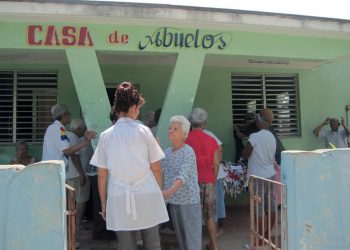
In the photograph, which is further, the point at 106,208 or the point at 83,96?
the point at 83,96

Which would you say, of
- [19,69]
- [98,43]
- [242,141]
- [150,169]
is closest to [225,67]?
[242,141]

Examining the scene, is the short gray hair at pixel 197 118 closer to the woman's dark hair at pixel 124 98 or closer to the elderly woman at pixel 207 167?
the elderly woman at pixel 207 167

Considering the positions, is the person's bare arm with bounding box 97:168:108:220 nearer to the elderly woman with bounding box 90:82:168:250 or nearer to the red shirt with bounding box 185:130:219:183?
the elderly woman with bounding box 90:82:168:250

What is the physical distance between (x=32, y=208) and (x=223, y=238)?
10.4 ft

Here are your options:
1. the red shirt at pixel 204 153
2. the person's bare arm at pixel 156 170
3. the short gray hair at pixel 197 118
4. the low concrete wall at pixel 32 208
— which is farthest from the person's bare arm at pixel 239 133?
the low concrete wall at pixel 32 208

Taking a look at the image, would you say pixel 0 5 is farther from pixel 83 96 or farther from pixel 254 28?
pixel 254 28

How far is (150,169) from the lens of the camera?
3.03 m

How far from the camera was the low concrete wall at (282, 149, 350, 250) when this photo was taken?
11.3 ft

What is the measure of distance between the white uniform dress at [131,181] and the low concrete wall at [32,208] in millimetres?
426

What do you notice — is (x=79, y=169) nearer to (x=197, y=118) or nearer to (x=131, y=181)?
(x=197, y=118)

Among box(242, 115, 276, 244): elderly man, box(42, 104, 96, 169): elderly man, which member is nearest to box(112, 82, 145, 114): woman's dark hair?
box(42, 104, 96, 169): elderly man

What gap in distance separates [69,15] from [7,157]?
10.6 ft

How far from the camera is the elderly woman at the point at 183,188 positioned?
12.3 ft

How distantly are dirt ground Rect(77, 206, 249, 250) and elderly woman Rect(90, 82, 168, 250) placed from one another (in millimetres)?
2121
